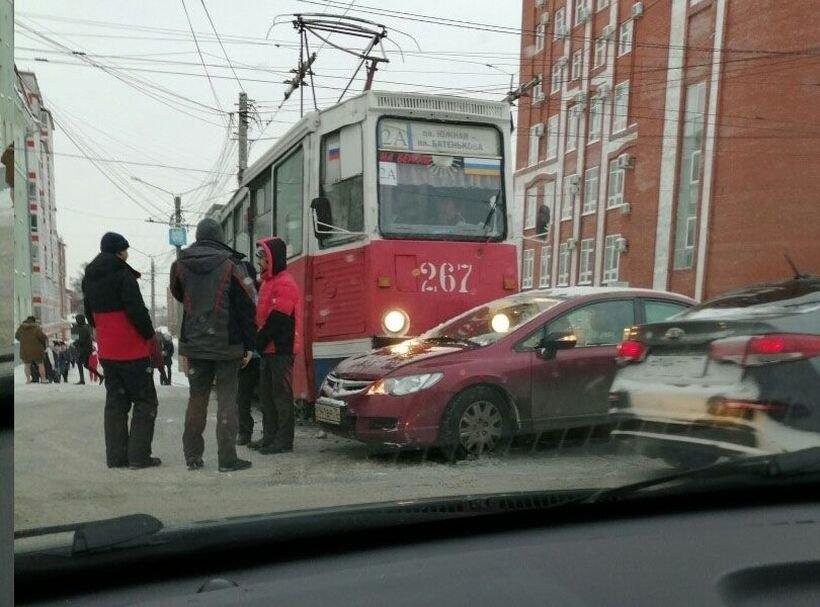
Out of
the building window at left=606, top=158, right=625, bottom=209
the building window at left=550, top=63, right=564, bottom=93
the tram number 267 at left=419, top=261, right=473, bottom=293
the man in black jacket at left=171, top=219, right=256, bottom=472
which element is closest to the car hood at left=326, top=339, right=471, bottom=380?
the tram number 267 at left=419, top=261, right=473, bottom=293

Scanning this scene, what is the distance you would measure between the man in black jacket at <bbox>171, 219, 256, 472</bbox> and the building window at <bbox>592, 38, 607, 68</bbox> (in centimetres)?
202

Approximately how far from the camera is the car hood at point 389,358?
169 inches

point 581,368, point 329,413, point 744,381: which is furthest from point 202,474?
point 744,381

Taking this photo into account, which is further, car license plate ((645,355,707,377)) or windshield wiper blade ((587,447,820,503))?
car license plate ((645,355,707,377))

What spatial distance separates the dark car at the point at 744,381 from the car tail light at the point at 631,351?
325mm

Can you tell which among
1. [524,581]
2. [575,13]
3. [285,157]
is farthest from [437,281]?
[524,581]

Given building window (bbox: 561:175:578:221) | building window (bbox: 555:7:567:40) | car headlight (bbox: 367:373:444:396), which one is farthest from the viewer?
building window (bbox: 561:175:578:221)

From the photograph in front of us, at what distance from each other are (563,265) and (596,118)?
3.11 ft

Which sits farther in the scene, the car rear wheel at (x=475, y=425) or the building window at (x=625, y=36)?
the car rear wheel at (x=475, y=425)

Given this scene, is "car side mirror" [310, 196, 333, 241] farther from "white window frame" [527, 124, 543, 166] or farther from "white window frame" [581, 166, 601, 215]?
"white window frame" [581, 166, 601, 215]

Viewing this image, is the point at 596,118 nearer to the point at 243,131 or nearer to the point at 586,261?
the point at 586,261

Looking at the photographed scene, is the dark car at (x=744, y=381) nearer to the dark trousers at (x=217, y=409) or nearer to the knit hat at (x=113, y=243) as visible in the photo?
the dark trousers at (x=217, y=409)

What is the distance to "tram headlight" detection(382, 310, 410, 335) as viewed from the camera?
5043mm

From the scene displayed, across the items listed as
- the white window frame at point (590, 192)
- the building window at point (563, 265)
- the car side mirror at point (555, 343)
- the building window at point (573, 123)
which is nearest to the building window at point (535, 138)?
the building window at point (573, 123)
